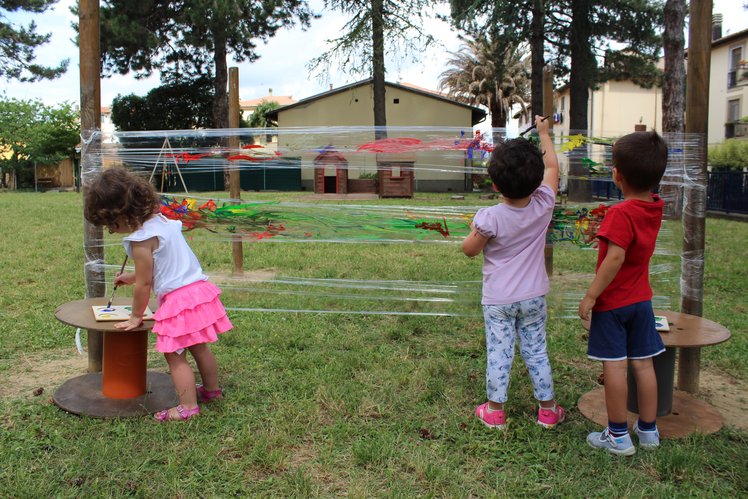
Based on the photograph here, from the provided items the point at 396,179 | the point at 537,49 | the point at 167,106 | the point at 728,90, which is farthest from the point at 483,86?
the point at 396,179

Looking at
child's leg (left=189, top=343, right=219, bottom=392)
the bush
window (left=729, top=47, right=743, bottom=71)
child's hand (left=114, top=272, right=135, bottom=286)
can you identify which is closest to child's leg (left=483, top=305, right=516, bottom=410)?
child's leg (left=189, top=343, right=219, bottom=392)

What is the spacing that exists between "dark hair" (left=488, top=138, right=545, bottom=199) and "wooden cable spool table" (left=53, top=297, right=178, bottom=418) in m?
1.85

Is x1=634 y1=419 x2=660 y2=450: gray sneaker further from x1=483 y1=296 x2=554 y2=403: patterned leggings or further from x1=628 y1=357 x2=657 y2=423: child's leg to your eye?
x1=483 y1=296 x2=554 y2=403: patterned leggings

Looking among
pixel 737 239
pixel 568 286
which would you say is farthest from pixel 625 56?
pixel 568 286

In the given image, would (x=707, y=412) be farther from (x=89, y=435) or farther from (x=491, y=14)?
(x=491, y=14)

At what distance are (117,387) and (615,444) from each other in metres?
2.51

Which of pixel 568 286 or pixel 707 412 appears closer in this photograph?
pixel 707 412

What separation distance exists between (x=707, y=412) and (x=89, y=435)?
3.08 metres

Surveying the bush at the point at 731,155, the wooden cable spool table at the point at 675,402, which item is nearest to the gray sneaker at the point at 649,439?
the wooden cable spool table at the point at 675,402

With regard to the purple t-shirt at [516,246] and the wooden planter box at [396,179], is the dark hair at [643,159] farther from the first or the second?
the wooden planter box at [396,179]

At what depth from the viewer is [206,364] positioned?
3.21 m

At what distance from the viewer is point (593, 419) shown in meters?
3.00

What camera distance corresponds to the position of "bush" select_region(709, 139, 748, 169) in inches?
733

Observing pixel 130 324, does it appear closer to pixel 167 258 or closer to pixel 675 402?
pixel 167 258
